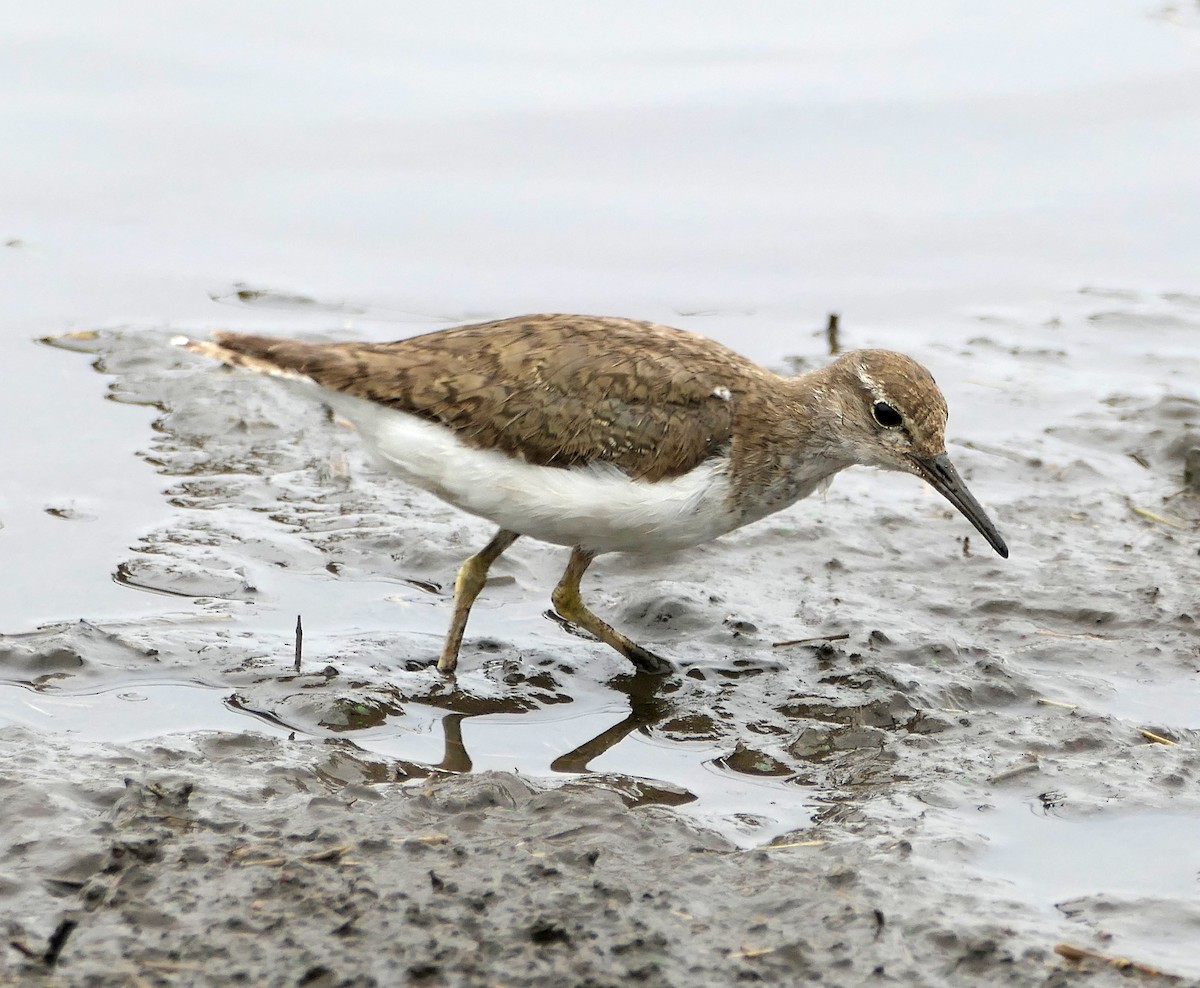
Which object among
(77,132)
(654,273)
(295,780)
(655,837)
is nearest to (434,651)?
(295,780)

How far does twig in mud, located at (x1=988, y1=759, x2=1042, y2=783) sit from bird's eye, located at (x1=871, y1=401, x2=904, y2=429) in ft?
5.96

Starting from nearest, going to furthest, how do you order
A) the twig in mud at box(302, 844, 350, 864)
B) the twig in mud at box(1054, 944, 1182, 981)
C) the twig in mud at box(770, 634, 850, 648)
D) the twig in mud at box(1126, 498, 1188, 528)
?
the twig in mud at box(1054, 944, 1182, 981) < the twig in mud at box(302, 844, 350, 864) < the twig in mud at box(770, 634, 850, 648) < the twig in mud at box(1126, 498, 1188, 528)

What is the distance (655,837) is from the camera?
17.7ft

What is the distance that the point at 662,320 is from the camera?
11.2 metres

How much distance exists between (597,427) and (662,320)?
4647 millimetres

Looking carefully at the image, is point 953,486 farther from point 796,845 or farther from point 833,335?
point 833,335

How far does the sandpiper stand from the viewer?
6.67m

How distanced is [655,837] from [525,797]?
0.55 meters

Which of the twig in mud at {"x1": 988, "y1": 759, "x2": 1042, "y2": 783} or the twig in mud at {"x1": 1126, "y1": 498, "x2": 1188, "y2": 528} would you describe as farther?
the twig in mud at {"x1": 1126, "y1": 498, "x2": 1188, "y2": 528}

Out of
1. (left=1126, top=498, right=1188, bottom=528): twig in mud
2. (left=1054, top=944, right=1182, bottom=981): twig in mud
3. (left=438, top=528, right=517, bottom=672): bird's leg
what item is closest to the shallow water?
(left=1126, top=498, right=1188, bottom=528): twig in mud

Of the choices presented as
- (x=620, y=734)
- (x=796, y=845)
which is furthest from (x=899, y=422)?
(x=796, y=845)

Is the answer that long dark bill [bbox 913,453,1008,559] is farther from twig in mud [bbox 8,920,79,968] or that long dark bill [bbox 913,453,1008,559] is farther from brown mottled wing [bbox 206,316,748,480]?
twig in mud [bbox 8,920,79,968]

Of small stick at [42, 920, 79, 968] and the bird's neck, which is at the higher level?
the bird's neck

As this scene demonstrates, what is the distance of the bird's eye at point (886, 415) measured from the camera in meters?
7.20
